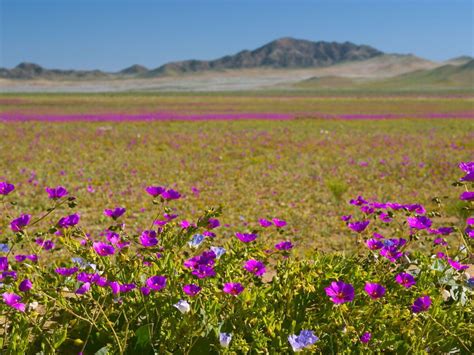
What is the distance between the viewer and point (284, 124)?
32.1m

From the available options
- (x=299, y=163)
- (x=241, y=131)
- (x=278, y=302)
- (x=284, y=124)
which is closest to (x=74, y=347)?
(x=278, y=302)

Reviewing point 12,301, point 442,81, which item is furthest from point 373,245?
point 442,81

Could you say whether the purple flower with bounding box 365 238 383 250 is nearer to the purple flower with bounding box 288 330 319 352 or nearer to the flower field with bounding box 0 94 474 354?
the flower field with bounding box 0 94 474 354

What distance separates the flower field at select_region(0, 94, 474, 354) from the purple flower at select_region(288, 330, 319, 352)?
1 cm

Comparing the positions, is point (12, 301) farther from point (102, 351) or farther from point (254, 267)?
point (254, 267)

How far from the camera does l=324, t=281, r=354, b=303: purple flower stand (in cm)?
255

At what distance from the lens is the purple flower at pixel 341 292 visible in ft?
8.36

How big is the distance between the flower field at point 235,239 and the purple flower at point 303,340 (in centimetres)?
1

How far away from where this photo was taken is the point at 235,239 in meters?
4.02

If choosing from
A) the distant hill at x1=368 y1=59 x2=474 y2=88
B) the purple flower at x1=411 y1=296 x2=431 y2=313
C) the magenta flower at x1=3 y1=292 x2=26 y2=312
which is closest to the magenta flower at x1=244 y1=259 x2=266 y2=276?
the purple flower at x1=411 y1=296 x2=431 y2=313

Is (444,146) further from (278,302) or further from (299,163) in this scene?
(278,302)

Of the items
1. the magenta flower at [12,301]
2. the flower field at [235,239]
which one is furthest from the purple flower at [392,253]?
the magenta flower at [12,301]

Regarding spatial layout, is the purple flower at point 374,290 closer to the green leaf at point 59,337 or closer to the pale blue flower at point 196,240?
the pale blue flower at point 196,240

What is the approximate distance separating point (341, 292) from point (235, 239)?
1.52m
